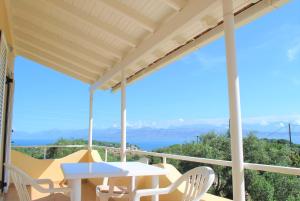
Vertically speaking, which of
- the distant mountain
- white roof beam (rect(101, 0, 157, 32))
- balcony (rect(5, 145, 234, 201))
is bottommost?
balcony (rect(5, 145, 234, 201))

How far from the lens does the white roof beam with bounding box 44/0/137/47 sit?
157 inches

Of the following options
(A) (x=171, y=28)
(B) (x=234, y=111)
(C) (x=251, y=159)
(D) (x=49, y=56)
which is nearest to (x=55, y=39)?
(D) (x=49, y=56)

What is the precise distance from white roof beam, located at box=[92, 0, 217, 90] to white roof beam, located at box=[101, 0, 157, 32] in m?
0.17

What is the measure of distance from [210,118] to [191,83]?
7.21m

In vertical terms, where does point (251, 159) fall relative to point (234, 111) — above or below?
below

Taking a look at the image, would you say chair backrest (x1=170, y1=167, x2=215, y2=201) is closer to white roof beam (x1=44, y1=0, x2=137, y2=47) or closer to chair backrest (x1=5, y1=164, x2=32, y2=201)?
chair backrest (x1=5, y1=164, x2=32, y2=201)

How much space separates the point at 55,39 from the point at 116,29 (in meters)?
1.65

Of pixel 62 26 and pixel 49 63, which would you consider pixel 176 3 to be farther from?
pixel 49 63

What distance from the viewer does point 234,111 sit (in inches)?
95.1

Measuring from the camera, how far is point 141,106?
3781cm

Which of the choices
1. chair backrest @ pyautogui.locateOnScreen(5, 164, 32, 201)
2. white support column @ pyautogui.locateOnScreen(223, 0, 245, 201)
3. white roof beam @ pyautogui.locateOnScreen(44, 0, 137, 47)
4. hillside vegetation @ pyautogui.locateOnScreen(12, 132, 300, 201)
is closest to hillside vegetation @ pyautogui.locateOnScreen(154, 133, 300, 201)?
hillside vegetation @ pyautogui.locateOnScreen(12, 132, 300, 201)

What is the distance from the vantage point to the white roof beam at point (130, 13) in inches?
140

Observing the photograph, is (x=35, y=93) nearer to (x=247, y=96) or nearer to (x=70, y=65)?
(x=247, y=96)

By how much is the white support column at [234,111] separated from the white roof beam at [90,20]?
2.15 m
